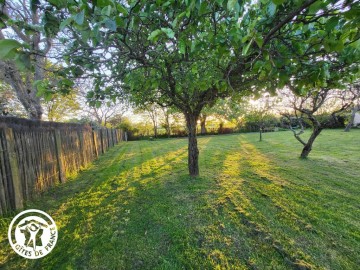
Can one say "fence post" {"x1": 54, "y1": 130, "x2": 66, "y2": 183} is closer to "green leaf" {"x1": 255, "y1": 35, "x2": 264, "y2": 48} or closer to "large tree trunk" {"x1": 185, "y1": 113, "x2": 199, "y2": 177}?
"large tree trunk" {"x1": 185, "y1": 113, "x2": 199, "y2": 177}

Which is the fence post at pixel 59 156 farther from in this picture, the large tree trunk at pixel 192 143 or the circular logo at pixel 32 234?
the large tree trunk at pixel 192 143

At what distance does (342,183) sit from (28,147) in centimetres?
660

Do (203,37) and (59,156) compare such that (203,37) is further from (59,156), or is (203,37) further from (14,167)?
(59,156)

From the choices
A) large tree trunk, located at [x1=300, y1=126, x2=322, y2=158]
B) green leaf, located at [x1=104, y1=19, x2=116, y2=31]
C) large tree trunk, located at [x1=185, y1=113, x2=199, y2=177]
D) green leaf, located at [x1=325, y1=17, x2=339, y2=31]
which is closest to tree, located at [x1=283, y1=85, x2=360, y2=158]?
large tree trunk, located at [x1=300, y1=126, x2=322, y2=158]

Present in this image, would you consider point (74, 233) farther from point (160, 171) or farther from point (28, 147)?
point (160, 171)

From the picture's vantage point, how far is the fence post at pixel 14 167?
2670 millimetres

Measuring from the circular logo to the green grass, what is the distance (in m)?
0.09

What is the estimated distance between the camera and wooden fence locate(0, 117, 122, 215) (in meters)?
2.63

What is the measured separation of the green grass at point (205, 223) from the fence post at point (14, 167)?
1.12 feet

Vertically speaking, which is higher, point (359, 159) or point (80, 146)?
point (80, 146)

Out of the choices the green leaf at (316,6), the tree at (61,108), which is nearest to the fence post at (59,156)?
the green leaf at (316,6)

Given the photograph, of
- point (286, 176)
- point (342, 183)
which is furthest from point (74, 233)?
point (342, 183)

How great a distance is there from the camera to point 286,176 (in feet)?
14.3

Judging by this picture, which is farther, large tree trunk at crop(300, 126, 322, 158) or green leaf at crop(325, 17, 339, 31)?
large tree trunk at crop(300, 126, 322, 158)
